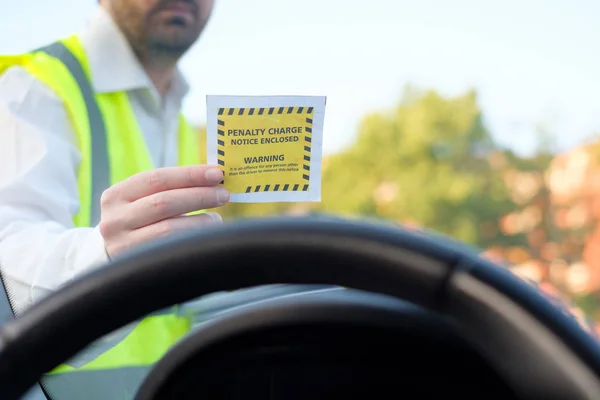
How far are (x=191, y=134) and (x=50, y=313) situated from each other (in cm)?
210

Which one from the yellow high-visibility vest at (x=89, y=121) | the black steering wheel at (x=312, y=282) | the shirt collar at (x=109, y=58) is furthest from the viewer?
the shirt collar at (x=109, y=58)

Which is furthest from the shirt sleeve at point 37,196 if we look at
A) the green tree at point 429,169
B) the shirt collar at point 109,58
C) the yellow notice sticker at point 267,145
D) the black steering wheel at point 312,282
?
the green tree at point 429,169

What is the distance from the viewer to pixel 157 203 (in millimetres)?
1495

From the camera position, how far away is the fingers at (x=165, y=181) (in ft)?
4.62

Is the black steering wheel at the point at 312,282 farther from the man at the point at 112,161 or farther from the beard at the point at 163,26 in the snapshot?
the beard at the point at 163,26

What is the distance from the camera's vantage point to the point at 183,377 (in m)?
1.05

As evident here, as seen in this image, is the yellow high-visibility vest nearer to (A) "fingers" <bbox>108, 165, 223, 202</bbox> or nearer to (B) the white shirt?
(B) the white shirt

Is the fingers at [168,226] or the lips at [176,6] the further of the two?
the lips at [176,6]

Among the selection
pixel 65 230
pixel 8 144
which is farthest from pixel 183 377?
pixel 8 144

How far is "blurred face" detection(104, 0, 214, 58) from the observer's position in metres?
2.41

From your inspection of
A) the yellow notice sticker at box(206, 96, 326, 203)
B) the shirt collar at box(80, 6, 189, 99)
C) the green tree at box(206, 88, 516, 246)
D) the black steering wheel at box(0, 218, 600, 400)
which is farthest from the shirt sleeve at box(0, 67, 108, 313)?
the green tree at box(206, 88, 516, 246)

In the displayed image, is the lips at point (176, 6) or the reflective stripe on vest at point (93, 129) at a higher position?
the lips at point (176, 6)

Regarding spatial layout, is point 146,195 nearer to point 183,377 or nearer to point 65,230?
point 65,230

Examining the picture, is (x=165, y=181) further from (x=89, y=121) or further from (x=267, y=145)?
(x=89, y=121)
